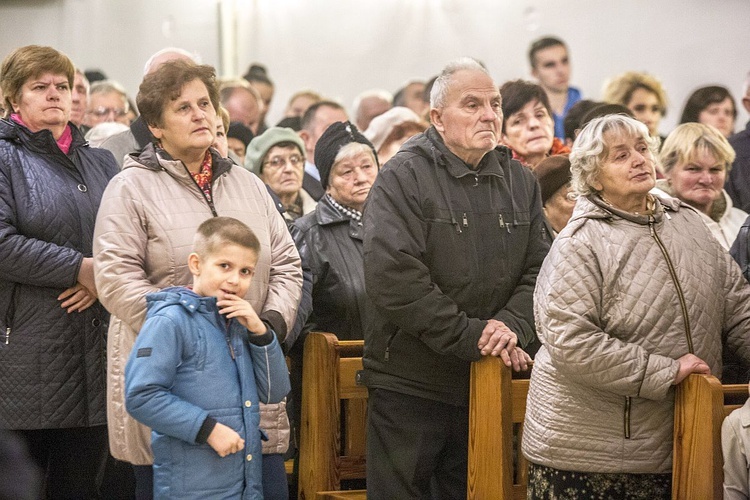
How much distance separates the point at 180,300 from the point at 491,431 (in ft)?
3.41

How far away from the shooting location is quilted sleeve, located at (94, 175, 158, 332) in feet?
11.5

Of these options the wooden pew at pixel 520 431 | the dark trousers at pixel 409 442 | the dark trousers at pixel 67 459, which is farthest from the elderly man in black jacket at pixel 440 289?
the dark trousers at pixel 67 459

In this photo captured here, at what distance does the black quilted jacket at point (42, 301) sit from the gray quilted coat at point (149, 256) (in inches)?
14.2

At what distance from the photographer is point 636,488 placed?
3504 millimetres

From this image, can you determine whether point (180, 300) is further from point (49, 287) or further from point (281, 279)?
point (49, 287)

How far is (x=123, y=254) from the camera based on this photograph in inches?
140

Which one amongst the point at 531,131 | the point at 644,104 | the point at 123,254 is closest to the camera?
the point at 123,254

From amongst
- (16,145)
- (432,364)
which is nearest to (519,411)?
(432,364)

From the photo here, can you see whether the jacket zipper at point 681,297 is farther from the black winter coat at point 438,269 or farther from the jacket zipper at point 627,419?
the black winter coat at point 438,269

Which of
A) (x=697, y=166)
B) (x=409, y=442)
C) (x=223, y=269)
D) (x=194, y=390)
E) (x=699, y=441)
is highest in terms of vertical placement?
(x=697, y=166)

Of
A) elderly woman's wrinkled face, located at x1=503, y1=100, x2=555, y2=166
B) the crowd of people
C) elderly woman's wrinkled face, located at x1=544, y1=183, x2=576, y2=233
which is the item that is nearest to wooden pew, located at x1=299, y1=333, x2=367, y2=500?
the crowd of people

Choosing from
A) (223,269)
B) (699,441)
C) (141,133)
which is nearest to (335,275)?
(141,133)

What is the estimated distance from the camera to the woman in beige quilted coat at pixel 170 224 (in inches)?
140

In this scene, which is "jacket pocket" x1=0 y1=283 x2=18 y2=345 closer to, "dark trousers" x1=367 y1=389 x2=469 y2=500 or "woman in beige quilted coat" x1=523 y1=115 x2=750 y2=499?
"dark trousers" x1=367 y1=389 x2=469 y2=500
